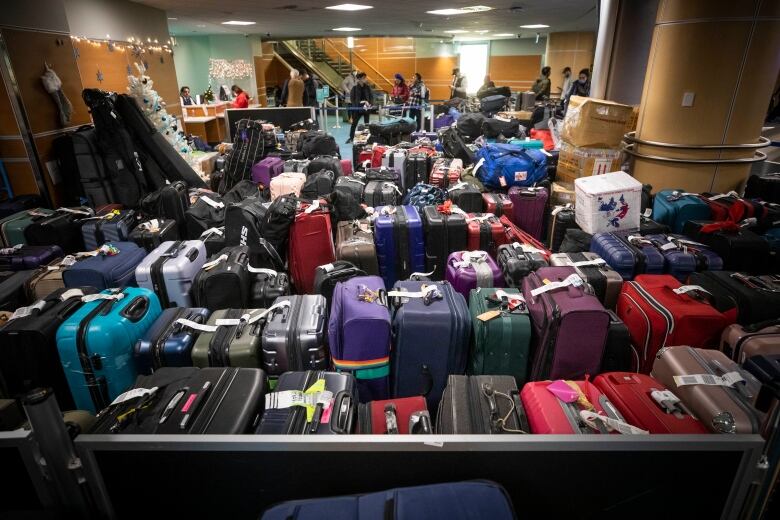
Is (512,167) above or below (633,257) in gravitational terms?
above

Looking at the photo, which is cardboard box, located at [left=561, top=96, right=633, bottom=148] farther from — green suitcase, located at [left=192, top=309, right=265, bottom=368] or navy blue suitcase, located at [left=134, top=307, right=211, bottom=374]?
navy blue suitcase, located at [left=134, top=307, right=211, bottom=374]

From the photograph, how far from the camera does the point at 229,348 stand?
2322 mm

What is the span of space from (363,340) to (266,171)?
431 cm

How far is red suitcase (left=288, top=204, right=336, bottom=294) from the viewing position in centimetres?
398

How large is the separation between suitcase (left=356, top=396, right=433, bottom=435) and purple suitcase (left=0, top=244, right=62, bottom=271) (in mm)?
3136

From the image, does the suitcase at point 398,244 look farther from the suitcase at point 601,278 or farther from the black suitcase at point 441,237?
the suitcase at point 601,278

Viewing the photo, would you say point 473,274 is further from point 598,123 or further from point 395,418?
point 598,123

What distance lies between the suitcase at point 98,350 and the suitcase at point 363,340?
3.55 ft

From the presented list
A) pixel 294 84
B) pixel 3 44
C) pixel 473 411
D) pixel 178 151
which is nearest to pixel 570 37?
pixel 294 84

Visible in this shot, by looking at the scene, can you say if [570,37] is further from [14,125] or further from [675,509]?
[675,509]

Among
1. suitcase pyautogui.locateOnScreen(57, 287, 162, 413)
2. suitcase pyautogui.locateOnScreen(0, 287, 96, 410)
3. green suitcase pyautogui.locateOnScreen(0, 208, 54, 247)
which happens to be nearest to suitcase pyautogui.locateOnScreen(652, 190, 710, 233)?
suitcase pyautogui.locateOnScreen(57, 287, 162, 413)

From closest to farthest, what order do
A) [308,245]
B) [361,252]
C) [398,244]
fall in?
[361,252]
[398,244]
[308,245]

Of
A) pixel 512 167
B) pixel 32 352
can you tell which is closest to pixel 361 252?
pixel 32 352

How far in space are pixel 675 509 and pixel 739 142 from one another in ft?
16.5
